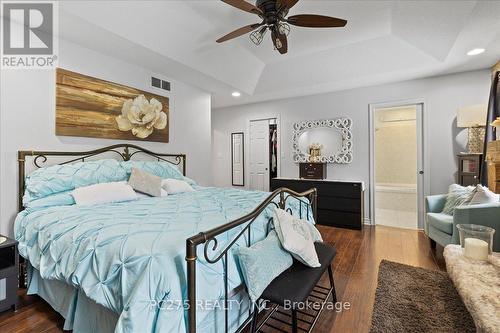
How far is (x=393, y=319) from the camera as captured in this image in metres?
1.79

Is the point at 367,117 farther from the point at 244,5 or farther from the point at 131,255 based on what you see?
the point at 131,255

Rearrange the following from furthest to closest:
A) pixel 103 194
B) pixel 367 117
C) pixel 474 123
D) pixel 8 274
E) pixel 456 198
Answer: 1. pixel 367 117
2. pixel 474 123
3. pixel 456 198
4. pixel 103 194
5. pixel 8 274

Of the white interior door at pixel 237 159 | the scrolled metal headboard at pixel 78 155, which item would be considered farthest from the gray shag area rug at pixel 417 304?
the white interior door at pixel 237 159

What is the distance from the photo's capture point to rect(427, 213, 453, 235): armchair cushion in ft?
8.77

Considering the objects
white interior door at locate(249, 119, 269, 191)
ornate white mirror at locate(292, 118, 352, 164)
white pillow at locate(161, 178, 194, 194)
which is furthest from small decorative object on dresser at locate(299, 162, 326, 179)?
white pillow at locate(161, 178, 194, 194)

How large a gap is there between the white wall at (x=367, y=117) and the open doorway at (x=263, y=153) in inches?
6.3

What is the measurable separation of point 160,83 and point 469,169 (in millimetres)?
4784

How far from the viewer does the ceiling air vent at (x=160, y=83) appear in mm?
3671

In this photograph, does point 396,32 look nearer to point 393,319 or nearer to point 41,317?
point 393,319

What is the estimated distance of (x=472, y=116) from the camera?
342cm

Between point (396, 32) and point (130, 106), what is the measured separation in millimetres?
3599

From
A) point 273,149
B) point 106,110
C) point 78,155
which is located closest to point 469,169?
point 273,149

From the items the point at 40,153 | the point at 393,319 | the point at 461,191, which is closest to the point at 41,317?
the point at 40,153

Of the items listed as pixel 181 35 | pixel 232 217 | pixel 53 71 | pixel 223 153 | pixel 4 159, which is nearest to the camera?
pixel 232 217
